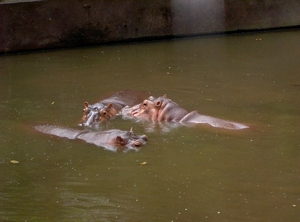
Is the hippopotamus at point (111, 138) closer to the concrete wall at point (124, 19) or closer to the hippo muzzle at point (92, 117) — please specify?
the hippo muzzle at point (92, 117)

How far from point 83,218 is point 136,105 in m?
3.41

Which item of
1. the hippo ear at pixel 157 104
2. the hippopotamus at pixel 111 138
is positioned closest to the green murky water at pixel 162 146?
the hippopotamus at pixel 111 138

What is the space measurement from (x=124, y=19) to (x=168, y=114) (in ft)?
17.5

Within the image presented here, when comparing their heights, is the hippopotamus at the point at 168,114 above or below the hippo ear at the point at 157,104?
below

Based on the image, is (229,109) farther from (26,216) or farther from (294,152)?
(26,216)

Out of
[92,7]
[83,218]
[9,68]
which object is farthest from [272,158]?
[92,7]

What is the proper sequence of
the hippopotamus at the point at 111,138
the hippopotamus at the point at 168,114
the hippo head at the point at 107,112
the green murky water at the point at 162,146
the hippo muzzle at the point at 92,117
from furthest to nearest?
the hippo head at the point at 107,112 < the hippo muzzle at the point at 92,117 < the hippopotamus at the point at 168,114 < the hippopotamus at the point at 111,138 < the green murky water at the point at 162,146

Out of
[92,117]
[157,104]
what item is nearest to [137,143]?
[92,117]

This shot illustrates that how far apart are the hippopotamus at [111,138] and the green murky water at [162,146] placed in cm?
11

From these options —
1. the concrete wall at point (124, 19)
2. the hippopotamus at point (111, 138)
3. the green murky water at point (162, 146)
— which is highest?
the concrete wall at point (124, 19)

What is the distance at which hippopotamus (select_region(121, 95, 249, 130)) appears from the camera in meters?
7.33

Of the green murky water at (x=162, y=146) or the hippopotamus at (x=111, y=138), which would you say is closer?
the green murky water at (x=162, y=146)

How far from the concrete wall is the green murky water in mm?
882

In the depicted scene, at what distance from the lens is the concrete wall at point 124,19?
12.2m
